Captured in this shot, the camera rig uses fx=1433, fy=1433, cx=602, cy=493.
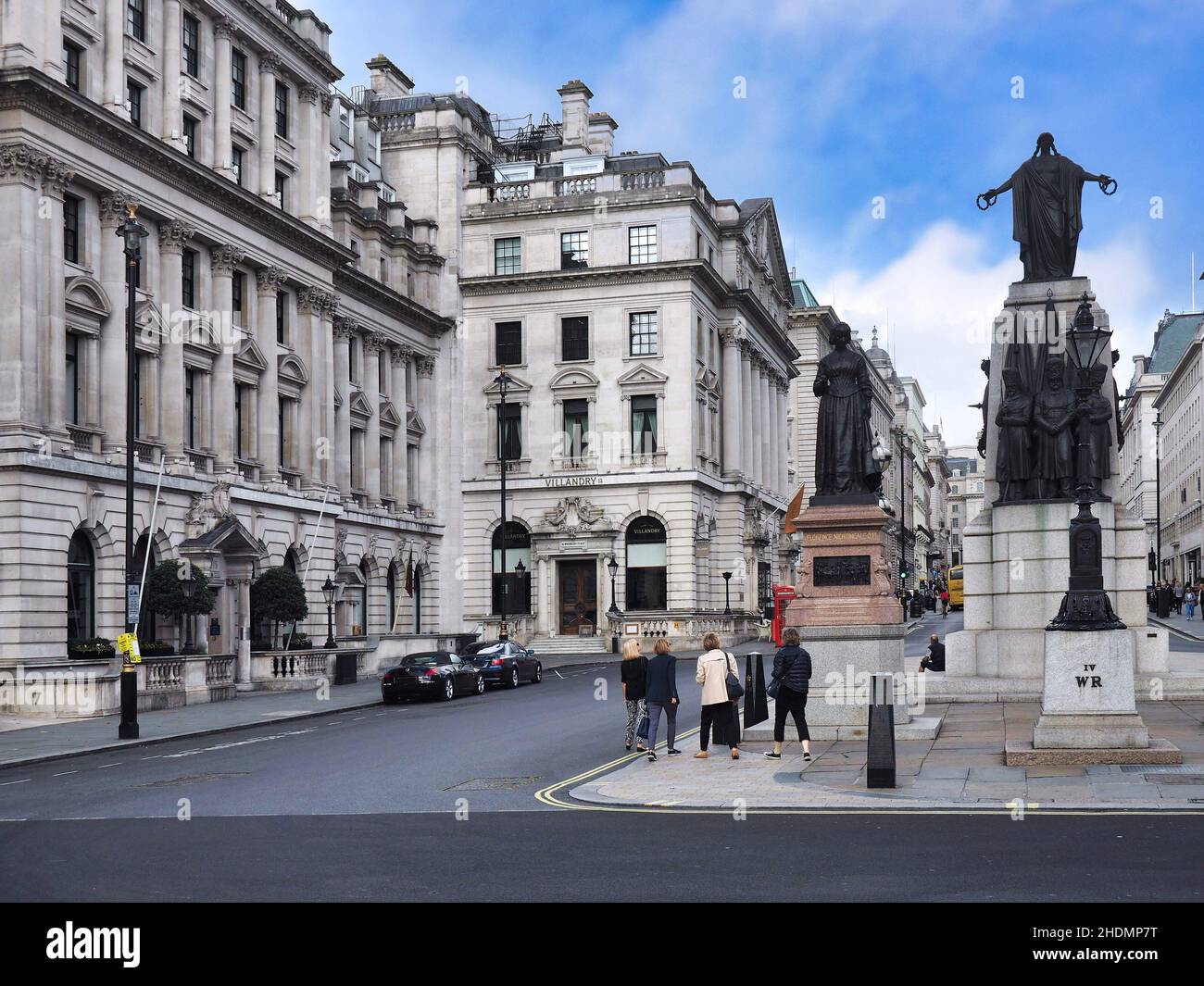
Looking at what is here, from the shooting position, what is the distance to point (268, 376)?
4956cm

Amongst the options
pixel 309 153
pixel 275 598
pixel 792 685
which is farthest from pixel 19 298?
pixel 792 685

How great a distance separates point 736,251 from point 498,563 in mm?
20824

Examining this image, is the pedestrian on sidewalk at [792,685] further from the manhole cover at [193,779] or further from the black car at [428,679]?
the black car at [428,679]

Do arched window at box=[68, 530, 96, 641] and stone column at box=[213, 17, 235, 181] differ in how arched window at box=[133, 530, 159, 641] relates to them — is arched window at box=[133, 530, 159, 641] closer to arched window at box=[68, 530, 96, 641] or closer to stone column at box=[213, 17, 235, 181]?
arched window at box=[68, 530, 96, 641]

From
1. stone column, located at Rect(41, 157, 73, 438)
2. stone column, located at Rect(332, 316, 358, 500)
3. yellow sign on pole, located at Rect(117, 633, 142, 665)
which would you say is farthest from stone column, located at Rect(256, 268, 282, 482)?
yellow sign on pole, located at Rect(117, 633, 142, 665)

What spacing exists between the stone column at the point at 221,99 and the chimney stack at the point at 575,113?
32049 millimetres

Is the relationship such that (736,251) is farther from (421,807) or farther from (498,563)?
(421,807)

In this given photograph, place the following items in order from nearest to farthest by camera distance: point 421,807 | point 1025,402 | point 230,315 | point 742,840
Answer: point 742,840 → point 421,807 → point 1025,402 → point 230,315

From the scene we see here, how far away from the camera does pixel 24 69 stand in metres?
Answer: 35.8

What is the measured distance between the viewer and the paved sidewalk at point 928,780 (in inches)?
567

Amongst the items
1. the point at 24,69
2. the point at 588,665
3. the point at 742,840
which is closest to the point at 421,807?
the point at 742,840

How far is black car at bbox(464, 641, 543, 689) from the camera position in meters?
42.4

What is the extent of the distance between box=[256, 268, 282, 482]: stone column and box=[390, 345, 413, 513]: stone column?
15185mm

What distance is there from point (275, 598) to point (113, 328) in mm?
9961
